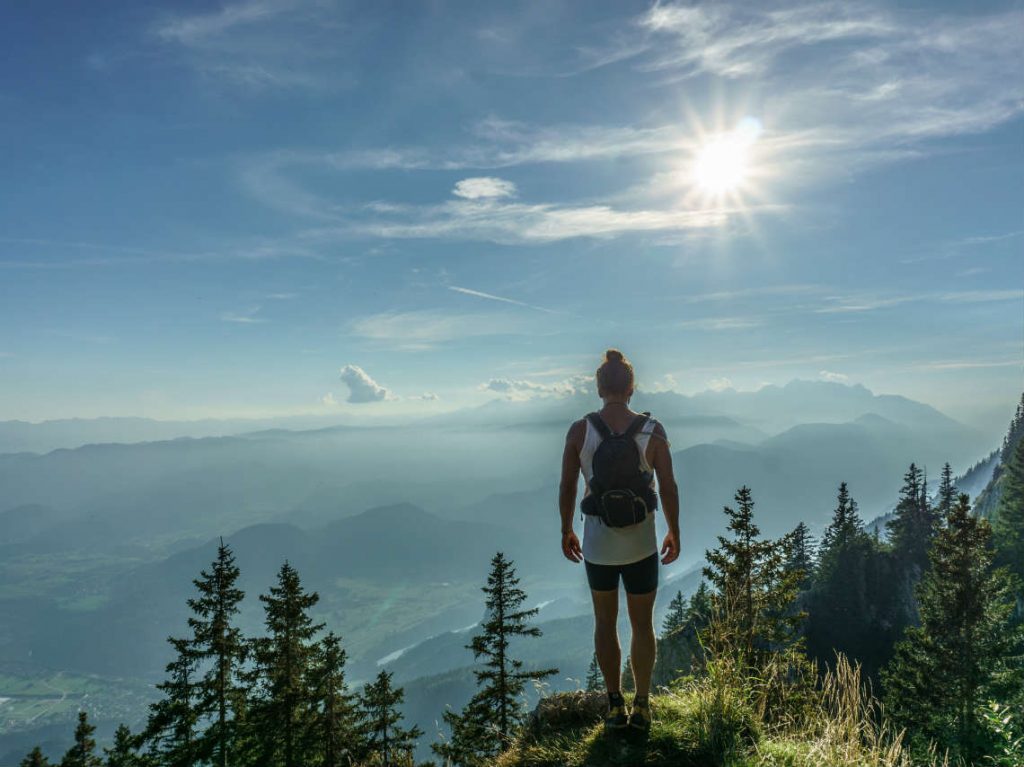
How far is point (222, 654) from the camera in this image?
19.2 m

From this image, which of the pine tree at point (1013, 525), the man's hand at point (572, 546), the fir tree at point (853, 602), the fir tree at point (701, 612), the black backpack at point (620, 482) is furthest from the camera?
the fir tree at point (853, 602)

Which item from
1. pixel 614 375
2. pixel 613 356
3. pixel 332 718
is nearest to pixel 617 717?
pixel 614 375

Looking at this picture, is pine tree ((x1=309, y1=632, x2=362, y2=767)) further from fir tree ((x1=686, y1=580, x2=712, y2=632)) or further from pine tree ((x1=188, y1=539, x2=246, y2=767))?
fir tree ((x1=686, y1=580, x2=712, y2=632))

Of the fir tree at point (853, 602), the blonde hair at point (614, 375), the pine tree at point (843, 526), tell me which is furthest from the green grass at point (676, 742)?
the pine tree at point (843, 526)

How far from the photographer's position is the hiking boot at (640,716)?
5.35 metres

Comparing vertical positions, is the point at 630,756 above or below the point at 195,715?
above

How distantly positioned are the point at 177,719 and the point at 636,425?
2365 cm

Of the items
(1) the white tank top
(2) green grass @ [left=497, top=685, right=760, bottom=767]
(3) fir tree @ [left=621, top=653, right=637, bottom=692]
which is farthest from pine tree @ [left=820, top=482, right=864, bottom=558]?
(1) the white tank top

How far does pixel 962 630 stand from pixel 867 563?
114 ft

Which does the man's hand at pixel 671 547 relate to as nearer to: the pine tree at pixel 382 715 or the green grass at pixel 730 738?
the green grass at pixel 730 738

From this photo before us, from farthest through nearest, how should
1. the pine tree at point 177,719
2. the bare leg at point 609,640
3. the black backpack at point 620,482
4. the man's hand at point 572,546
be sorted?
the pine tree at point 177,719
the man's hand at point 572,546
the bare leg at point 609,640
the black backpack at point 620,482

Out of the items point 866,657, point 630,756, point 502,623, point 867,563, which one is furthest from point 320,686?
point 867,563

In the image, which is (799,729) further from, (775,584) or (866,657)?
(866,657)

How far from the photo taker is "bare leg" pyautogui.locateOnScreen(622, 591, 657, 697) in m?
5.50
